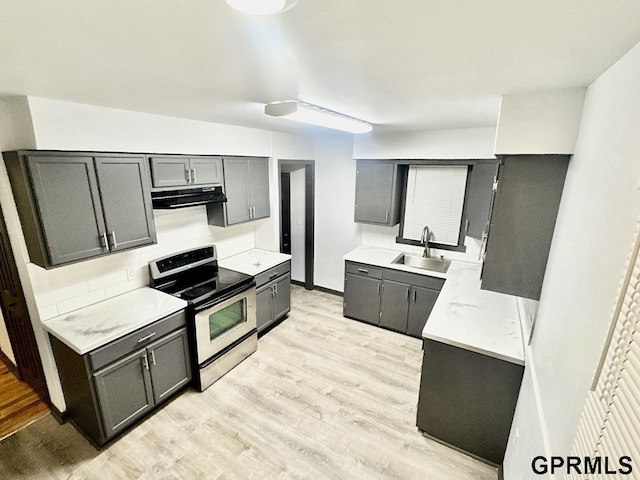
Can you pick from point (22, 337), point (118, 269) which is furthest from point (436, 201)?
point (22, 337)

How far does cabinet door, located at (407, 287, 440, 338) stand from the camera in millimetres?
3382

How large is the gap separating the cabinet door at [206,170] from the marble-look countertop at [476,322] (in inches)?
94.2

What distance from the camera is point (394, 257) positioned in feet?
12.6

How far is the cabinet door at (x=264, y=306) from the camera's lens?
3.44 meters

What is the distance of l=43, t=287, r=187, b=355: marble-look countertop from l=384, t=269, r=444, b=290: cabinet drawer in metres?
2.26

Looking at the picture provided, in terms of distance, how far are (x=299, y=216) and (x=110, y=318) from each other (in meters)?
3.01

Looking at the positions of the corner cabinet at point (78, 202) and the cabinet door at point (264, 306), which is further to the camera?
the cabinet door at point (264, 306)

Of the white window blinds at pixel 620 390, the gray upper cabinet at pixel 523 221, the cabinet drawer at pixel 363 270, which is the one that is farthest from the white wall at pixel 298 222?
the white window blinds at pixel 620 390

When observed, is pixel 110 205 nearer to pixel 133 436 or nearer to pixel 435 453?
pixel 133 436

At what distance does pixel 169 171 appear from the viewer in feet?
8.54

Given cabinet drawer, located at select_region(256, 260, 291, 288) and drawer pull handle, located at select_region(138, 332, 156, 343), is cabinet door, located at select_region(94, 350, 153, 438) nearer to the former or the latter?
drawer pull handle, located at select_region(138, 332, 156, 343)

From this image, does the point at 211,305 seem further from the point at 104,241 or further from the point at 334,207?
the point at 334,207

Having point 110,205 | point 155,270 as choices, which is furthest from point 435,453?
point 110,205

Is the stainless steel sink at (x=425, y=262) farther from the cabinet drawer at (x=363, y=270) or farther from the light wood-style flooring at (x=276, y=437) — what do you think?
the light wood-style flooring at (x=276, y=437)
